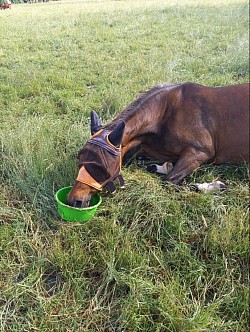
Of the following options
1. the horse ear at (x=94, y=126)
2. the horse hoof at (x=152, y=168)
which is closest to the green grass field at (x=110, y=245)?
the horse hoof at (x=152, y=168)

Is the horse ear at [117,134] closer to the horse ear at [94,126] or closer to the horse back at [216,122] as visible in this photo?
the horse ear at [94,126]

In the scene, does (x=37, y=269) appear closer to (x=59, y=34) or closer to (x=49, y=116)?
(x=49, y=116)

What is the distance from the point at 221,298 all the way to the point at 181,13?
1155 cm

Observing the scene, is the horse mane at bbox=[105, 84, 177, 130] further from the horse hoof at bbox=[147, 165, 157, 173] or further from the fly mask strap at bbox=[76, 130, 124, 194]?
the horse hoof at bbox=[147, 165, 157, 173]

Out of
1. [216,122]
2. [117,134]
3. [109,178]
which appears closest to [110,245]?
[109,178]

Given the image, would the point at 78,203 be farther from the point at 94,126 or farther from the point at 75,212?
the point at 94,126

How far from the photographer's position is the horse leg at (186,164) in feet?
10.9

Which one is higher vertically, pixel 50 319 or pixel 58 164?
pixel 58 164

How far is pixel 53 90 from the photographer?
5711 mm

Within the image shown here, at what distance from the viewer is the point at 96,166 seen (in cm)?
293

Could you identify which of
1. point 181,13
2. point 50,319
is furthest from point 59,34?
point 50,319

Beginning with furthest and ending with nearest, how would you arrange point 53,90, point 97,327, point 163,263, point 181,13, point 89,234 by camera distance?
1. point 181,13
2. point 53,90
3. point 89,234
4. point 163,263
5. point 97,327

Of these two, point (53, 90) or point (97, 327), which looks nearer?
point (97, 327)

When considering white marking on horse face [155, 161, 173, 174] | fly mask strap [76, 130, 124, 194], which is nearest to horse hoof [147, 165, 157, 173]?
white marking on horse face [155, 161, 173, 174]
